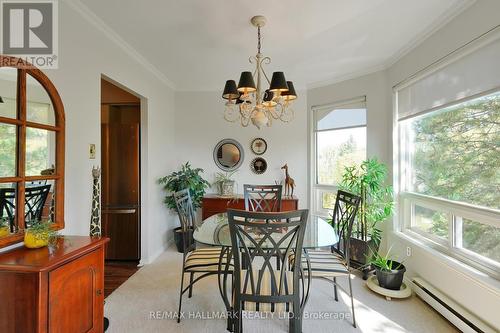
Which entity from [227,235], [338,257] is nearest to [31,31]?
[227,235]

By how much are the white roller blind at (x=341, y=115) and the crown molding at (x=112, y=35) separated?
2671 mm

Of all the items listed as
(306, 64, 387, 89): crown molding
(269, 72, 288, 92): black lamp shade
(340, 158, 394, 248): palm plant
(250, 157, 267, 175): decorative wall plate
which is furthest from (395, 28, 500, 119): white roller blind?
(250, 157, 267, 175): decorative wall plate

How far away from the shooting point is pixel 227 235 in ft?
7.27

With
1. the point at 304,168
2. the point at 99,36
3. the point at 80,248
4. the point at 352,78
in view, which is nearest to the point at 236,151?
the point at 304,168

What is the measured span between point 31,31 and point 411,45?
3.60 m

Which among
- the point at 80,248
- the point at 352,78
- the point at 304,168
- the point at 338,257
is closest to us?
the point at 80,248

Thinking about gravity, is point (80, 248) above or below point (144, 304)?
above

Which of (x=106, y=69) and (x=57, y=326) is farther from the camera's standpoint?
(x=106, y=69)

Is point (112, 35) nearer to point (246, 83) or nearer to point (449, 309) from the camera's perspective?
point (246, 83)

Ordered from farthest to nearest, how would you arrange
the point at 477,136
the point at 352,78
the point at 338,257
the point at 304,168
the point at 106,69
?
the point at 304,168 → the point at 352,78 → the point at 106,69 → the point at 338,257 → the point at 477,136

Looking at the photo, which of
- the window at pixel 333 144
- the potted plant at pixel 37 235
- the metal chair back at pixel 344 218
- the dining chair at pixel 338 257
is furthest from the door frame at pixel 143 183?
the window at pixel 333 144

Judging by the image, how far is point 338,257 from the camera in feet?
7.97

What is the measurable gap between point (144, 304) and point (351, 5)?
3.36m

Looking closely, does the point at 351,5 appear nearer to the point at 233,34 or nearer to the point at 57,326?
the point at 233,34
